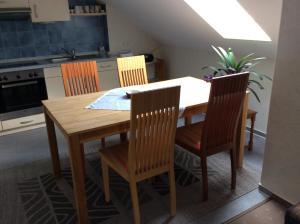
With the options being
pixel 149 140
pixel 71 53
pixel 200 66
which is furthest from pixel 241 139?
pixel 71 53

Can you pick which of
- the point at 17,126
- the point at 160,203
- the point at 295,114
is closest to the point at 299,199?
the point at 295,114

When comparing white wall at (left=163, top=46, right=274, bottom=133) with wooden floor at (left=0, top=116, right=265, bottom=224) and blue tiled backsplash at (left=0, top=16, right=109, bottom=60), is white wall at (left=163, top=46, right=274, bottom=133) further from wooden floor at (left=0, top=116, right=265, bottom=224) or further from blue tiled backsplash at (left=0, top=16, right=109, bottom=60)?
blue tiled backsplash at (left=0, top=16, right=109, bottom=60)

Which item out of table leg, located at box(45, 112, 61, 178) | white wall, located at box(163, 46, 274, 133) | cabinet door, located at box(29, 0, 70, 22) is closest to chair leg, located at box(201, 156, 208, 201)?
table leg, located at box(45, 112, 61, 178)

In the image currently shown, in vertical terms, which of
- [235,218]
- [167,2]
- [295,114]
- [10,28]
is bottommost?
[235,218]

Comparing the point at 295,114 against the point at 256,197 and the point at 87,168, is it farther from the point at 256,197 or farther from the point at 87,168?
the point at 87,168

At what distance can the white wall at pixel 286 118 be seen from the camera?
5.91 ft

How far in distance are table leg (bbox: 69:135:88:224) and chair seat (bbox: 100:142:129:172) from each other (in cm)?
21

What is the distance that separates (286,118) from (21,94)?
3.09 meters

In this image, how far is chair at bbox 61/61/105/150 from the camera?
8.80 feet

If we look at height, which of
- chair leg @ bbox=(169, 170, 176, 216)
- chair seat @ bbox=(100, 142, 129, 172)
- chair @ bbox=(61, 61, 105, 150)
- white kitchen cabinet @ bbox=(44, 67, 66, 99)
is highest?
chair @ bbox=(61, 61, 105, 150)

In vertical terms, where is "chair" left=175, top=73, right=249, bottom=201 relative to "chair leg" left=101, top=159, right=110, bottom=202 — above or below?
above

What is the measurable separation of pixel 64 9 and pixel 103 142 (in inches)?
77.2

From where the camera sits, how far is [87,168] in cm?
276

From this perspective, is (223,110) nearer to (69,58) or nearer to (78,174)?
(78,174)
